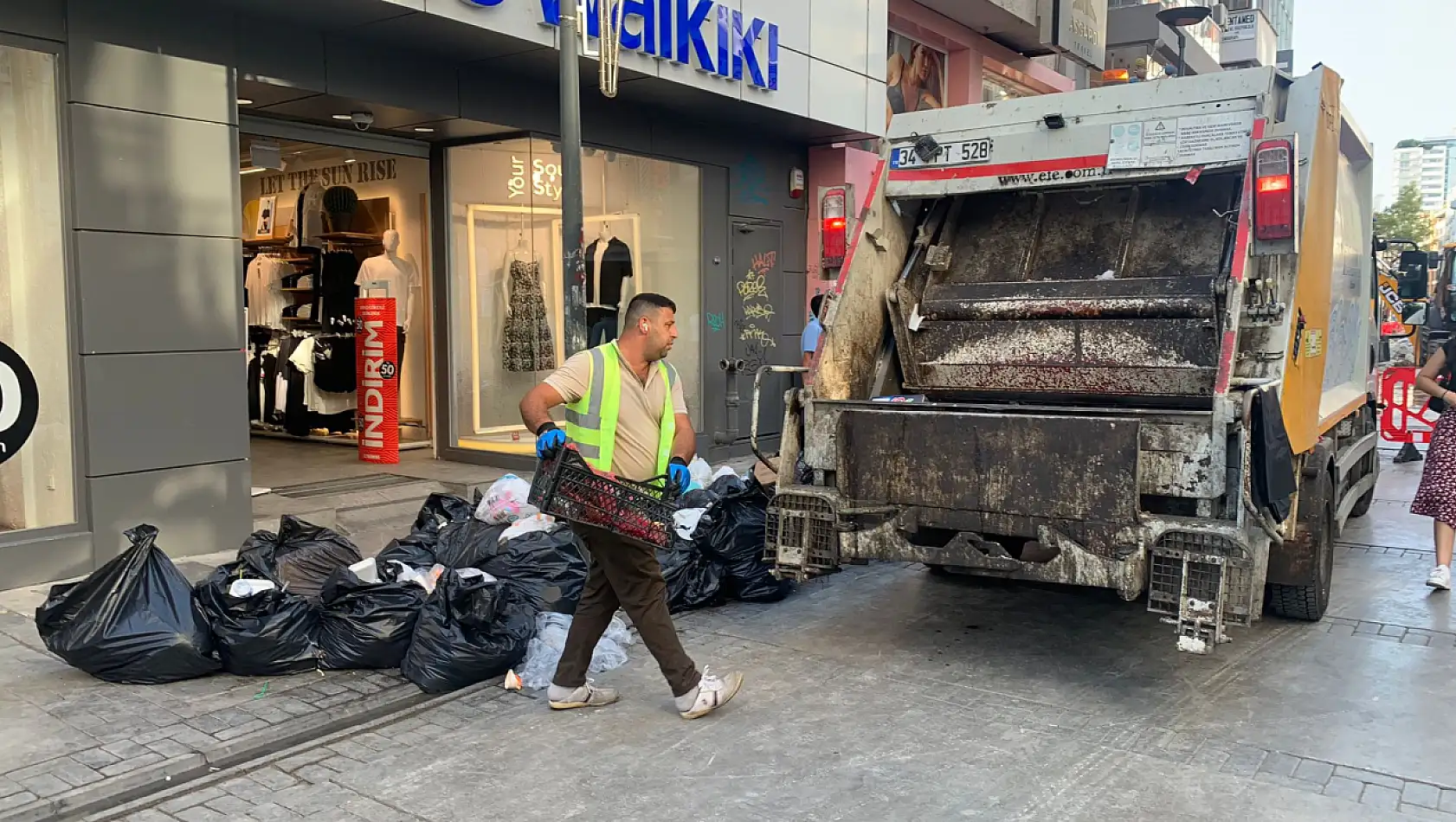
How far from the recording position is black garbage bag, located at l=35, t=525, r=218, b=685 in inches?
176

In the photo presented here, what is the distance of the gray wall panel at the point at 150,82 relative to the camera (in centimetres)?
609

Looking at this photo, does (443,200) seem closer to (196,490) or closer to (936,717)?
(196,490)

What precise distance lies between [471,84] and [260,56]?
185 cm

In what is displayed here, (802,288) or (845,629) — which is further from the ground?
(802,288)

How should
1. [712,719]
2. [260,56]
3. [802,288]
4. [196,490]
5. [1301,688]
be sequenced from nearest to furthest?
[712,719]
[1301,688]
[196,490]
[260,56]
[802,288]

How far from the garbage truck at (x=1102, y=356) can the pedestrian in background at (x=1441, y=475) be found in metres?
0.45

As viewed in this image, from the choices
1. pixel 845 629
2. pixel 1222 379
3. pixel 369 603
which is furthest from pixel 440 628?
pixel 1222 379

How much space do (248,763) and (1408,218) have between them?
68.7 meters

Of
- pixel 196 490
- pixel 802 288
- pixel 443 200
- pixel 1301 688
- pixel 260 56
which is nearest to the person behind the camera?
pixel 1301 688

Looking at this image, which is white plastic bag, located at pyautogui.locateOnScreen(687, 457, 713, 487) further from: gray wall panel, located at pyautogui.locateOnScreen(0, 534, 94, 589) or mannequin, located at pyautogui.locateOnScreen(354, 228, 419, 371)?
mannequin, located at pyautogui.locateOnScreen(354, 228, 419, 371)

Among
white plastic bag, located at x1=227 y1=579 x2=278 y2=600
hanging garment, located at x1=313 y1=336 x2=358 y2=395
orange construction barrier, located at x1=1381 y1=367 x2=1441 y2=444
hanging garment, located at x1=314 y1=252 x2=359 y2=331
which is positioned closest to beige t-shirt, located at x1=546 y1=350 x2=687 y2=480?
white plastic bag, located at x1=227 y1=579 x2=278 y2=600

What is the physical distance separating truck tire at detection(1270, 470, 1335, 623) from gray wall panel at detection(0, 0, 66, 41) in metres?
6.86

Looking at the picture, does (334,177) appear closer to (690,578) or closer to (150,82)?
(150,82)

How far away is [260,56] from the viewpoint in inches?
284
